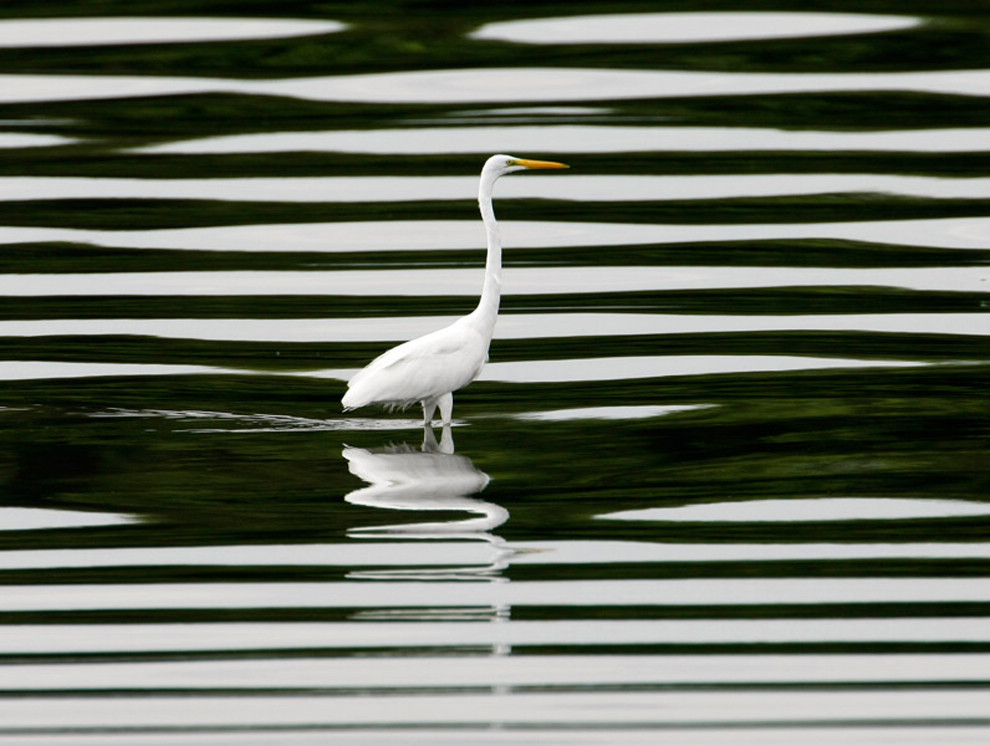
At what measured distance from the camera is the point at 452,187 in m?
11.6

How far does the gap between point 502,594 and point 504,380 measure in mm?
3211

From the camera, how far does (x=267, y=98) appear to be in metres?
12.7

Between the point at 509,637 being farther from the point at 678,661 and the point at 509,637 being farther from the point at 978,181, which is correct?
the point at 978,181

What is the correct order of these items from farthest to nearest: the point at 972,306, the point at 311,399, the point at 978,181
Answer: the point at 978,181 < the point at 972,306 < the point at 311,399

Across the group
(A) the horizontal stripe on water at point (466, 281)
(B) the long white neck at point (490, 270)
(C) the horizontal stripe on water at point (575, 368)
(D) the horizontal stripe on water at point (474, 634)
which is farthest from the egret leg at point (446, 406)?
(D) the horizontal stripe on water at point (474, 634)

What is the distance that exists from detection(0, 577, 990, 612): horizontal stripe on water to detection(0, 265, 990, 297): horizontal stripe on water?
14.7 ft

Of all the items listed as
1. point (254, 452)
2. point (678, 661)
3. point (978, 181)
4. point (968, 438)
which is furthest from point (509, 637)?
point (978, 181)

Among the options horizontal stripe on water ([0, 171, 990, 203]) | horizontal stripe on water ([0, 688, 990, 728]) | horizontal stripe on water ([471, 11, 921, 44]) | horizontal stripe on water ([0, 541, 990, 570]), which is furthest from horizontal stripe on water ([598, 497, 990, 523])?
horizontal stripe on water ([471, 11, 921, 44])

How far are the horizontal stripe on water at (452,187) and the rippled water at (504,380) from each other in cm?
3

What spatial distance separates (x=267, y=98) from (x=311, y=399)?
4.71 metres

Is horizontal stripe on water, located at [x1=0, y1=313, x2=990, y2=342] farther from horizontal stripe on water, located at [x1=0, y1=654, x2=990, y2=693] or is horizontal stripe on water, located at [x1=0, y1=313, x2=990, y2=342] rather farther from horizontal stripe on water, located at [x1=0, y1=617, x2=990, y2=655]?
horizontal stripe on water, located at [x1=0, y1=654, x2=990, y2=693]

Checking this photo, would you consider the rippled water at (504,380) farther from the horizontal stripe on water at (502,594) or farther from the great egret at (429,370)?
the great egret at (429,370)

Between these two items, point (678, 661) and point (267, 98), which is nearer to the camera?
point (678, 661)

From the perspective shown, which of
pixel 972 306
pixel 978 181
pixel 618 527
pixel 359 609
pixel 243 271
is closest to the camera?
pixel 359 609
